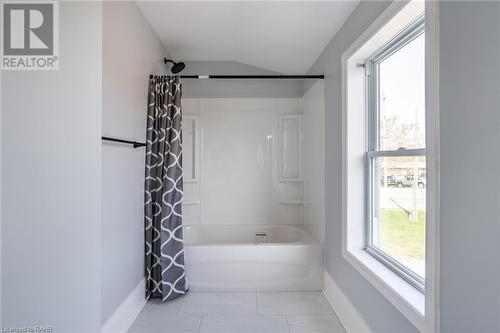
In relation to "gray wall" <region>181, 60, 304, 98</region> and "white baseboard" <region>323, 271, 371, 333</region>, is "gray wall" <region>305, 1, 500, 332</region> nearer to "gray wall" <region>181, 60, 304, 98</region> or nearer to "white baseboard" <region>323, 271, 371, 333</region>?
"white baseboard" <region>323, 271, 371, 333</region>

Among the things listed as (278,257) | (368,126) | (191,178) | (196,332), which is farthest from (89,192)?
(191,178)

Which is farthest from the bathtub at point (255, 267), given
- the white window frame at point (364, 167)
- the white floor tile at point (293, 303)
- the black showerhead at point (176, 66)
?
the black showerhead at point (176, 66)

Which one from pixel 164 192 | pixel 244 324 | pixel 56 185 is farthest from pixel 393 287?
pixel 164 192

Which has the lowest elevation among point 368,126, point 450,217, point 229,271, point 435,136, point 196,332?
point 196,332

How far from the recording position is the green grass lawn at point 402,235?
4.97ft

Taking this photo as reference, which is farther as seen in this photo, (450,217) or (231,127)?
(231,127)

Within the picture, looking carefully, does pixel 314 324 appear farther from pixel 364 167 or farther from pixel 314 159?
pixel 314 159

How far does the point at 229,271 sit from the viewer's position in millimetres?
2688

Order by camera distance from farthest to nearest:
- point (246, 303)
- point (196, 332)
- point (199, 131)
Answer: point (199, 131) < point (246, 303) < point (196, 332)

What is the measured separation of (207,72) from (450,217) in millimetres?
3149

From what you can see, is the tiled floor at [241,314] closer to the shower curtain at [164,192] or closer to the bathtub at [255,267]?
the bathtub at [255,267]

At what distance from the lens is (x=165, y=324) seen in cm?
213

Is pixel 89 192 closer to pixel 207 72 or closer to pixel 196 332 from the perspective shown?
pixel 196 332

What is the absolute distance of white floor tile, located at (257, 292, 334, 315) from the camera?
233 cm
